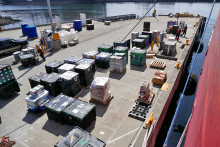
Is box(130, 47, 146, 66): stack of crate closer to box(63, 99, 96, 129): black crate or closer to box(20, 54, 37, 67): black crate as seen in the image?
box(63, 99, 96, 129): black crate

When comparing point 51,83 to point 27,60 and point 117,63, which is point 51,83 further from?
point 27,60

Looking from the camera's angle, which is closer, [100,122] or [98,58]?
[100,122]

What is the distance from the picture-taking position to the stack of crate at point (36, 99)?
8852 millimetres

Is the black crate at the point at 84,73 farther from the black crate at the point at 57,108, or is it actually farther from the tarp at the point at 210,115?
the tarp at the point at 210,115

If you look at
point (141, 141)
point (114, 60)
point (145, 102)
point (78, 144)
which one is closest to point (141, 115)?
point (145, 102)

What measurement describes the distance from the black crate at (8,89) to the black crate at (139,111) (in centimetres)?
812

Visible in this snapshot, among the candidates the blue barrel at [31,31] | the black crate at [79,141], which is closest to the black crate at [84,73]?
the black crate at [79,141]

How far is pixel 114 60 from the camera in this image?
42.2 feet

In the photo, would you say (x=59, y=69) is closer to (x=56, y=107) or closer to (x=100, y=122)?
(x=56, y=107)

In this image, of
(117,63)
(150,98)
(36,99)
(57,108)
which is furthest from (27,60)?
(150,98)

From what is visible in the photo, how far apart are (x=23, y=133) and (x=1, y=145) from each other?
3.91ft

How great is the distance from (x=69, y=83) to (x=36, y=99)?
206 cm

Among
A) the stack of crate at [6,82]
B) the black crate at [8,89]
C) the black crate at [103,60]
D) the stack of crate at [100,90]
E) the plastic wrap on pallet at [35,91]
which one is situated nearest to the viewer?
the plastic wrap on pallet at [35,91]

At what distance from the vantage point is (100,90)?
30.3 ft
